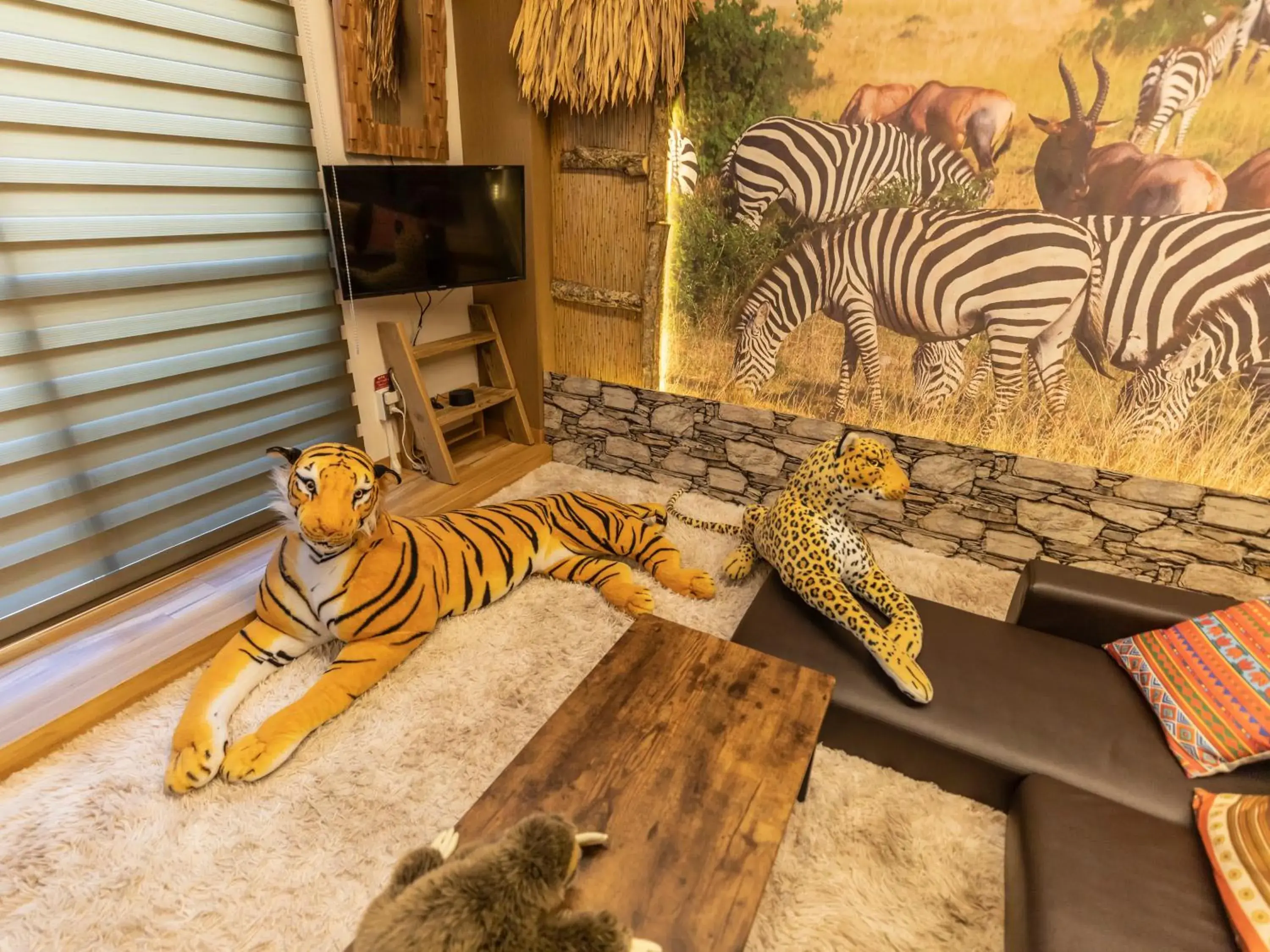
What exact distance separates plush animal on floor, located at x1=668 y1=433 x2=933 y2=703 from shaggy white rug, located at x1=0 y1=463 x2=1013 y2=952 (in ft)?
1.20

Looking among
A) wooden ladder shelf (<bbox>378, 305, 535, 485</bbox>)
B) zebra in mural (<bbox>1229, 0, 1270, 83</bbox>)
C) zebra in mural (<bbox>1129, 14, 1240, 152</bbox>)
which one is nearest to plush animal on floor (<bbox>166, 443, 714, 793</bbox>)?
wooden ladder shelf (<bbox>378, 305, 535, 485</bbox>)

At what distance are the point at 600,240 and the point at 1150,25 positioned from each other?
2001 mm

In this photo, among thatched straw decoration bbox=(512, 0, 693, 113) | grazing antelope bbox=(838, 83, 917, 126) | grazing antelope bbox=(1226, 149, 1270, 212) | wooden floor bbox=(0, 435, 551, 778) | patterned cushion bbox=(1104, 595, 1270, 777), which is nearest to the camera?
patterned cushion bbox=(1104, 595, 1270, 777)

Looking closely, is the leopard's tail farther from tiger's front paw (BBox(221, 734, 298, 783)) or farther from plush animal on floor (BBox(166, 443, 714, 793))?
tiger's front paw (BBox(221, 734, 298, 783))

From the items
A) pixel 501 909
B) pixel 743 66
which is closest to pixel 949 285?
pixel 743 66

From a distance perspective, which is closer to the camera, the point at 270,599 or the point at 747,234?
the point at 270,599

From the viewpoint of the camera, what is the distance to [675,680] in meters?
1.53

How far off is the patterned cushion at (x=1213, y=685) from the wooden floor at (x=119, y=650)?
255cm

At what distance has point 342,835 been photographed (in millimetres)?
1522

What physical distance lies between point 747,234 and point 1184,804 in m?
2.24

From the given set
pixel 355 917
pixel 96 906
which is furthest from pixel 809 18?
pixel 96 906

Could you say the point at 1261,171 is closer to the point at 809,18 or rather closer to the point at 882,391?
the point at 882,391

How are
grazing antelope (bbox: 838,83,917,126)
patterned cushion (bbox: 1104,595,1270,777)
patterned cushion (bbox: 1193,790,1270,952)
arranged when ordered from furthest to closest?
grazing antelope (bbox: 838,83,917,126), patterned cushion (bbox: 1104,595,1270,777), patterned cushion (bbox: 1193,790,1270,952)

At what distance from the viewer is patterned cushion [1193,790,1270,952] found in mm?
1046
